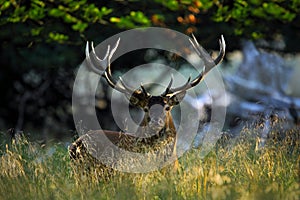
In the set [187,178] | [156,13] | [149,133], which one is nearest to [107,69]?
[149,133]

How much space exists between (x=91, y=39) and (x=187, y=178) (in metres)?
6.01

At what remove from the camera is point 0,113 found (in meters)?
12.8

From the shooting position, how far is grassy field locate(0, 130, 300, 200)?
6.02 metres

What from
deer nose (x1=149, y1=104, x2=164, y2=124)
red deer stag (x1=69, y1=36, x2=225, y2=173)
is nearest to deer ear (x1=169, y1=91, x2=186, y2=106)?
red deer stag (x1=69, y1=36, x2=225, y2=173)

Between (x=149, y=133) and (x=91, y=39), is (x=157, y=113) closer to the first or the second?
(x=149, y=133)

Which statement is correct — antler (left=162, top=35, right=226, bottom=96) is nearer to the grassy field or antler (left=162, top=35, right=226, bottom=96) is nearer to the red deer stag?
the red deer stag

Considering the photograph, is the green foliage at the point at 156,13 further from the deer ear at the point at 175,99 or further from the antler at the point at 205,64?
the deer ear at the point at 175,99

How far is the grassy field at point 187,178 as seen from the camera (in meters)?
6.02

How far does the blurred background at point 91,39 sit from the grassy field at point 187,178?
11.1 feet

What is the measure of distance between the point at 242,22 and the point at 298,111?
1996 millimetres

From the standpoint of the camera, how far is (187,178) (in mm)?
6238

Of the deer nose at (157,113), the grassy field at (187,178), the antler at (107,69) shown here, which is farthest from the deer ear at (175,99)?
the grassy field at (187,178)

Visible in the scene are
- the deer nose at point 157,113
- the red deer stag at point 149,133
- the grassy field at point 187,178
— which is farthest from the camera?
the deer nose at point 157,113

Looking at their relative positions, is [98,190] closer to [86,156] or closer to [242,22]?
[86,156]
